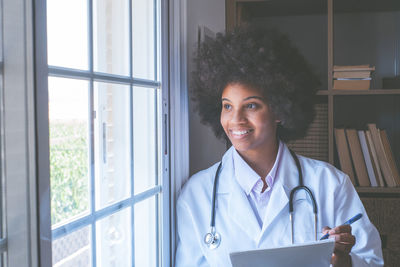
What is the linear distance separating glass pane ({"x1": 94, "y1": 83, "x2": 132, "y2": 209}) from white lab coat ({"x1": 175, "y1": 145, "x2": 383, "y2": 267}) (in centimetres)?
35

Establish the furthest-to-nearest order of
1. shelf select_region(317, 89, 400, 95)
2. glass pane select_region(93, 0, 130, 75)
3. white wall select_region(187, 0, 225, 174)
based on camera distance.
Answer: shelf select_region(317, 89, 400, 95) → white wall select_region(187, 0, 225, 174) → glass pane select_region(93, 0, 130, 75)

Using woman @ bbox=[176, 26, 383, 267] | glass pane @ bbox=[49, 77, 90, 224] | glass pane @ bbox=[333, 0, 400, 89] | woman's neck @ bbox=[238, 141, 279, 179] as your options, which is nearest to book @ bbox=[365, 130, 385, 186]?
glass pane @ bbox=[333, 0, 400, 89]

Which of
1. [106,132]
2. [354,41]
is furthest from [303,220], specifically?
[354,41]

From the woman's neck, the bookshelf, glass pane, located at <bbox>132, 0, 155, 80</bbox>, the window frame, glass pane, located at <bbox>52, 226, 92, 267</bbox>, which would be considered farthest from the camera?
the bookshelf

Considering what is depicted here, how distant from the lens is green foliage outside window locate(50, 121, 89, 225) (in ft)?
3.13

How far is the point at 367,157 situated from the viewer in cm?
237

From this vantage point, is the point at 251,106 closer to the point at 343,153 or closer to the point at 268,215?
the point at 268,215

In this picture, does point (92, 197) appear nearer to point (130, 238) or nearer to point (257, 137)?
point (130, 238)

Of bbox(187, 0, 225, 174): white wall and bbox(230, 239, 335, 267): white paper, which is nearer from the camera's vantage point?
bbox(230, 239, 335, 267): white paper

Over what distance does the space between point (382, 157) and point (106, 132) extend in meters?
1.72

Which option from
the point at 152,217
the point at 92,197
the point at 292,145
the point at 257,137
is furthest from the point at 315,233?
the point at 292,145

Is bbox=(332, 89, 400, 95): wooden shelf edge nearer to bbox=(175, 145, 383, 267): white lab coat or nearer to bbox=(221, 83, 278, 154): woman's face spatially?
bbox=(175, 145, 383, 267): white lab coat

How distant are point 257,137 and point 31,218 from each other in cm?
88

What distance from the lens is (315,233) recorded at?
150cm
